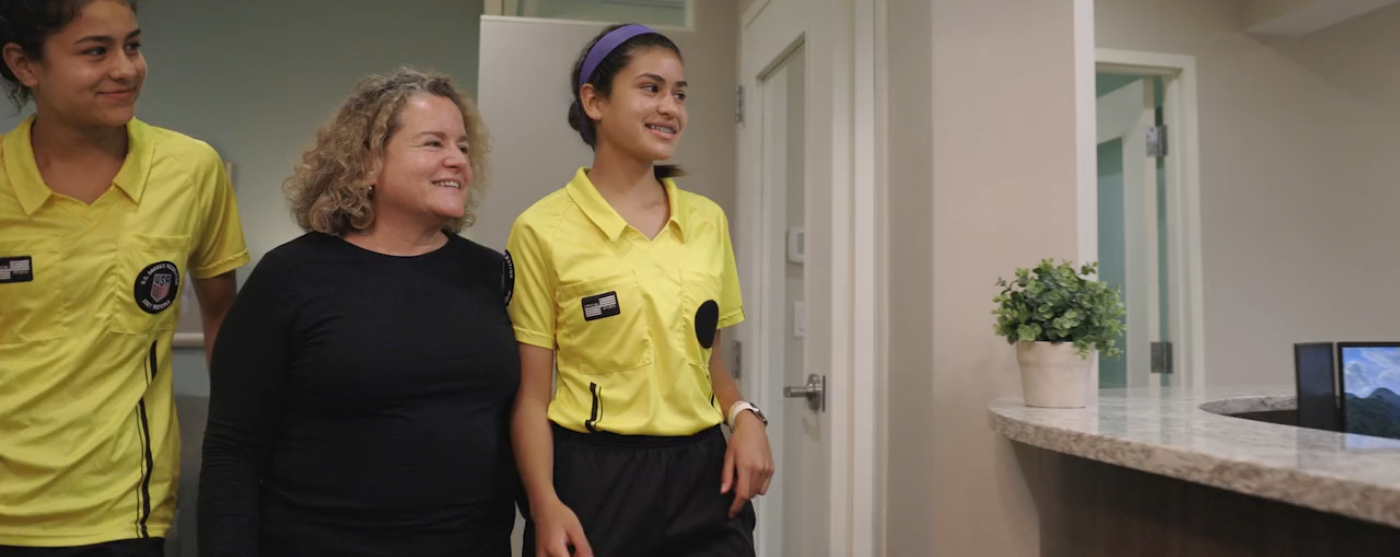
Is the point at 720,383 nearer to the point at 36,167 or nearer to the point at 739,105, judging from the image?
the point at 36,167

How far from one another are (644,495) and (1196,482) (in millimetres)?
683

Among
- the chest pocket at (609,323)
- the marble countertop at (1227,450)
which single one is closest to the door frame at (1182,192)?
the marble countertop at (1227,450)

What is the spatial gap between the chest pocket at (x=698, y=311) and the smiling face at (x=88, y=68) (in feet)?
2.52

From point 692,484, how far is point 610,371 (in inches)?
7.3

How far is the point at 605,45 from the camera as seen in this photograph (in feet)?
4.10

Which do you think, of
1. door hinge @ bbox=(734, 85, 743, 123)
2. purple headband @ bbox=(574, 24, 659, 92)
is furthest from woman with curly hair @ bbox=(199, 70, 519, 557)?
door hinge @ bbox=(734, 85, 743, 123)

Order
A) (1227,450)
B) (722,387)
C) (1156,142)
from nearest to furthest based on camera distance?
(1227,450) < (722,387) < (1156,142)

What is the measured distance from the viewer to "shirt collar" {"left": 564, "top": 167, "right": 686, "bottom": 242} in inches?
46.8

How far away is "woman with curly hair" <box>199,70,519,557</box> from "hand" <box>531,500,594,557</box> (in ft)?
0.47

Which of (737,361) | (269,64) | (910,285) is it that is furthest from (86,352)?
(269,64)

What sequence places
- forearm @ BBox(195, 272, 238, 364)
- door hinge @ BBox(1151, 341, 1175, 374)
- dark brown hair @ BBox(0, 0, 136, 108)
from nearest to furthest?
dark brown hair @ BBox(0, 0, 136, 108) → forearm @ BBox(195, 272, 238, 364) → door hinge @ BBox(1151, 341, 1175, 374)

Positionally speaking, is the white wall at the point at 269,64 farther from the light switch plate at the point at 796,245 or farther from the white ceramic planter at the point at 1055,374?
the white ceramic planter at the point at 1055,374

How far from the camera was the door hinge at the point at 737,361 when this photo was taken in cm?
250

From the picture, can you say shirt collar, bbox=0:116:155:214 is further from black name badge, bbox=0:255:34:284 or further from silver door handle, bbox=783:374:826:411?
silver door handle, bbox=783:374:826:411
